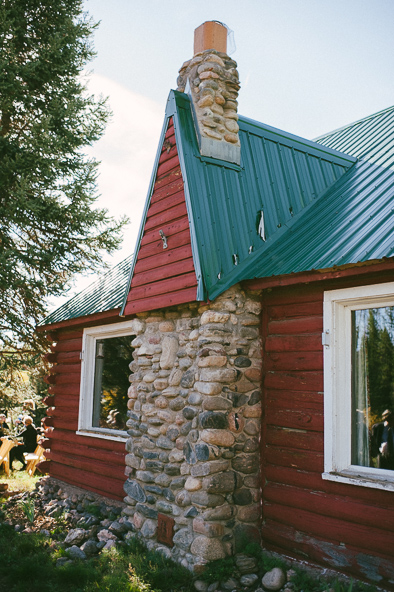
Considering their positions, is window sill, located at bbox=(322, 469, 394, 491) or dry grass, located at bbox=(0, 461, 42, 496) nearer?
window sill, located at bbox=(322, 469, 394, 491)

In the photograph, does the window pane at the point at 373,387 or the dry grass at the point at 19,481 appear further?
the dry grass at the point at 19,481

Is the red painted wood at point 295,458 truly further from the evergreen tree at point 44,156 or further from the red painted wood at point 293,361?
the evergreen tree at point 44,156

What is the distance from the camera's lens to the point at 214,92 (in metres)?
6.33

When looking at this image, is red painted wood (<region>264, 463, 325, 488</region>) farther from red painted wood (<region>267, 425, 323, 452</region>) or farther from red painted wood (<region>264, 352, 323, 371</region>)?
red painted wood (<region>264, 352, 323, 371</region>)

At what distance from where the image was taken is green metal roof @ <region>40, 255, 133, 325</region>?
8.30 meters

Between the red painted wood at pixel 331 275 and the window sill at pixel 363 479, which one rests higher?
the red painted wood at pixel 331 275

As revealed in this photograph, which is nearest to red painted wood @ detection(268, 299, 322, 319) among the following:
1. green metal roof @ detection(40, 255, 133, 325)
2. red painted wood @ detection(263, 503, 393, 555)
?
red painted wood @ detection(263, 503, 393, 555)

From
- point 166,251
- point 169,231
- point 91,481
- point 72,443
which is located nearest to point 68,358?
point 72,443

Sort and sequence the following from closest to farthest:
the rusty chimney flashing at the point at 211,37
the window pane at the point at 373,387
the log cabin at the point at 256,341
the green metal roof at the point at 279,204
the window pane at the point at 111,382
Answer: the window pane at the point at 373,387 < the log cabin at the point at 256,341 < the green metal roof at the point at 279,204 < the rusty chimney flashing at the point at 211,37 < the window pane at the point at 111,382

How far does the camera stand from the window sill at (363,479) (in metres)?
4.20

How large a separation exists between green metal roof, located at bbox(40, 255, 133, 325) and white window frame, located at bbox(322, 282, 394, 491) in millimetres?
3613

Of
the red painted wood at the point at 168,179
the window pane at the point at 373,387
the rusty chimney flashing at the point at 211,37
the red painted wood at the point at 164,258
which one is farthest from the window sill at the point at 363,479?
the rusty chimney flashing at the point at 211,37

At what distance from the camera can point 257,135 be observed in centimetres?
706

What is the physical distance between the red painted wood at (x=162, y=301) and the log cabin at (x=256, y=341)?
2cm
